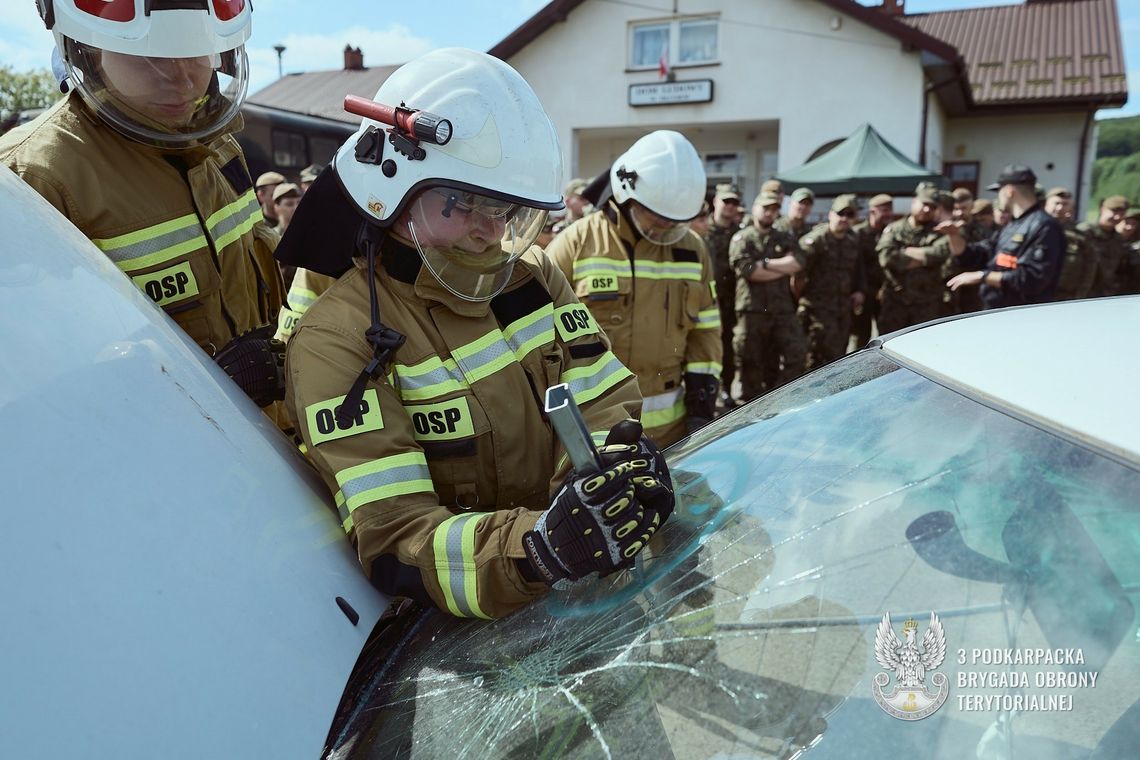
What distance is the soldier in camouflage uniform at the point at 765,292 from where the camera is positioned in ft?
22.5

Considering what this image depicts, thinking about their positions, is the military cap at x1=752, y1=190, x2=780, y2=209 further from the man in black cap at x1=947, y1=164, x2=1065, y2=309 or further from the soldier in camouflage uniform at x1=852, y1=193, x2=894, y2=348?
A: the soldier in camouflage uniform at x1=852, y1=193, x2=894, y2=348

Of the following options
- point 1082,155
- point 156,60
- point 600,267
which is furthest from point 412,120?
point 1082,155

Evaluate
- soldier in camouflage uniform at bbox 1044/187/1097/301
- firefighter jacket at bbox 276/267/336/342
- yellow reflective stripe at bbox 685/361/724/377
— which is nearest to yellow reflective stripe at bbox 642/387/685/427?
yellow reflective stripe at bbox 685/361/724/377

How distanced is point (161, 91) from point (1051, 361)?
1.89 metres

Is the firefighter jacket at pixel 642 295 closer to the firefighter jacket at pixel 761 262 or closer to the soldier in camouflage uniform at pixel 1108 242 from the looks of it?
the firefighter jacket at pixel 761 262

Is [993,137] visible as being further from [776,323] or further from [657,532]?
[657,532]

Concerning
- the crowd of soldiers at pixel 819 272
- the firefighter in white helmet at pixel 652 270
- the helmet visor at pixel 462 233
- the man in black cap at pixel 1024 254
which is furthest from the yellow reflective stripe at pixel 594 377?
the man in black cap at pixel 1024 254

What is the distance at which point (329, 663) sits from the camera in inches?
50.4

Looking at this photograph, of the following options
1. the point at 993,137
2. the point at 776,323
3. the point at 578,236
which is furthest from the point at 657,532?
the point at 993,137

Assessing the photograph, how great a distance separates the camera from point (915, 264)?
7930 mm

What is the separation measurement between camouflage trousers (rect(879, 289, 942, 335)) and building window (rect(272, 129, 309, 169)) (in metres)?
8.66

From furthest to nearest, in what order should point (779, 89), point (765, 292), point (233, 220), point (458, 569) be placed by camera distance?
point (779, 89) < point (765, 292) < point (233, 220) < point (458, 569)

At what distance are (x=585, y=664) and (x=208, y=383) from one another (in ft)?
2.72

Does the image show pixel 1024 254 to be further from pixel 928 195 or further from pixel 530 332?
pixel 530 332
